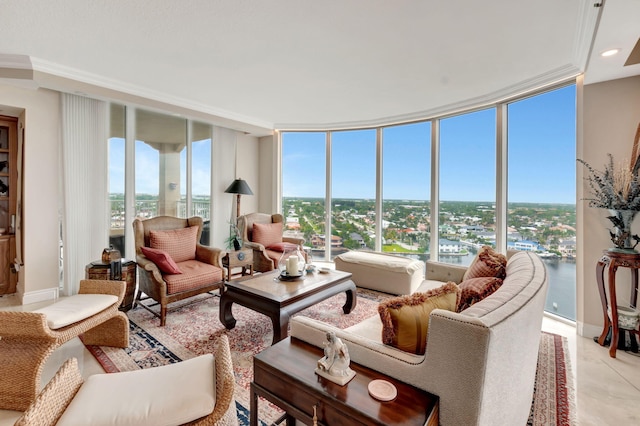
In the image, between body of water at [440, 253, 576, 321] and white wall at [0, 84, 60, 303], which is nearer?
body of water at [440, 253, 576, 321]

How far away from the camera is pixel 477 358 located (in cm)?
97

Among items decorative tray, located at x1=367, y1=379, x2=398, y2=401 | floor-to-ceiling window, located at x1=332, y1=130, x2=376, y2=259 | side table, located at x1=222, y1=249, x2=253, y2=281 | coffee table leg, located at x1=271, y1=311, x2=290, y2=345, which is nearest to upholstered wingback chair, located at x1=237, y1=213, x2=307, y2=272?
side table, located at x1=222, y1=249, x2=253, y2=281

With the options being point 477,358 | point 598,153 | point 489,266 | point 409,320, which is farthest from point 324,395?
point 598,153

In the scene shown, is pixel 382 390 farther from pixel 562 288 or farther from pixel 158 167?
pixel 158 167

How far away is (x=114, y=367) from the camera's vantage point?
2.18 meters

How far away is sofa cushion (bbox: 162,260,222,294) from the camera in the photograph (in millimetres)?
2953

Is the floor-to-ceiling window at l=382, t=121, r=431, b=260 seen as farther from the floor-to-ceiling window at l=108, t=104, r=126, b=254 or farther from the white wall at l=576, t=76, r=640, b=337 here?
the floor-to-ceiling window at l=108, t=104, r=126, b=254

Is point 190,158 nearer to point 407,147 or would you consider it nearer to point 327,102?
point 327,102

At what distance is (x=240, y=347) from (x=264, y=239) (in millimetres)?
2337

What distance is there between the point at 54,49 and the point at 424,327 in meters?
3.92

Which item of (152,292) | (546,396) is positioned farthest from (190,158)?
(546,396)

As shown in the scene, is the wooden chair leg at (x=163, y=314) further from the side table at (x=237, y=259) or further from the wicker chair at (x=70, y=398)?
the wicker chair at (x=70, y=398)

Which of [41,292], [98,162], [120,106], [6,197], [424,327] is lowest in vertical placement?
[41,292]

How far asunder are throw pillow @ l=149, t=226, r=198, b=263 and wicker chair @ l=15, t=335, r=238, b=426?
228cm
